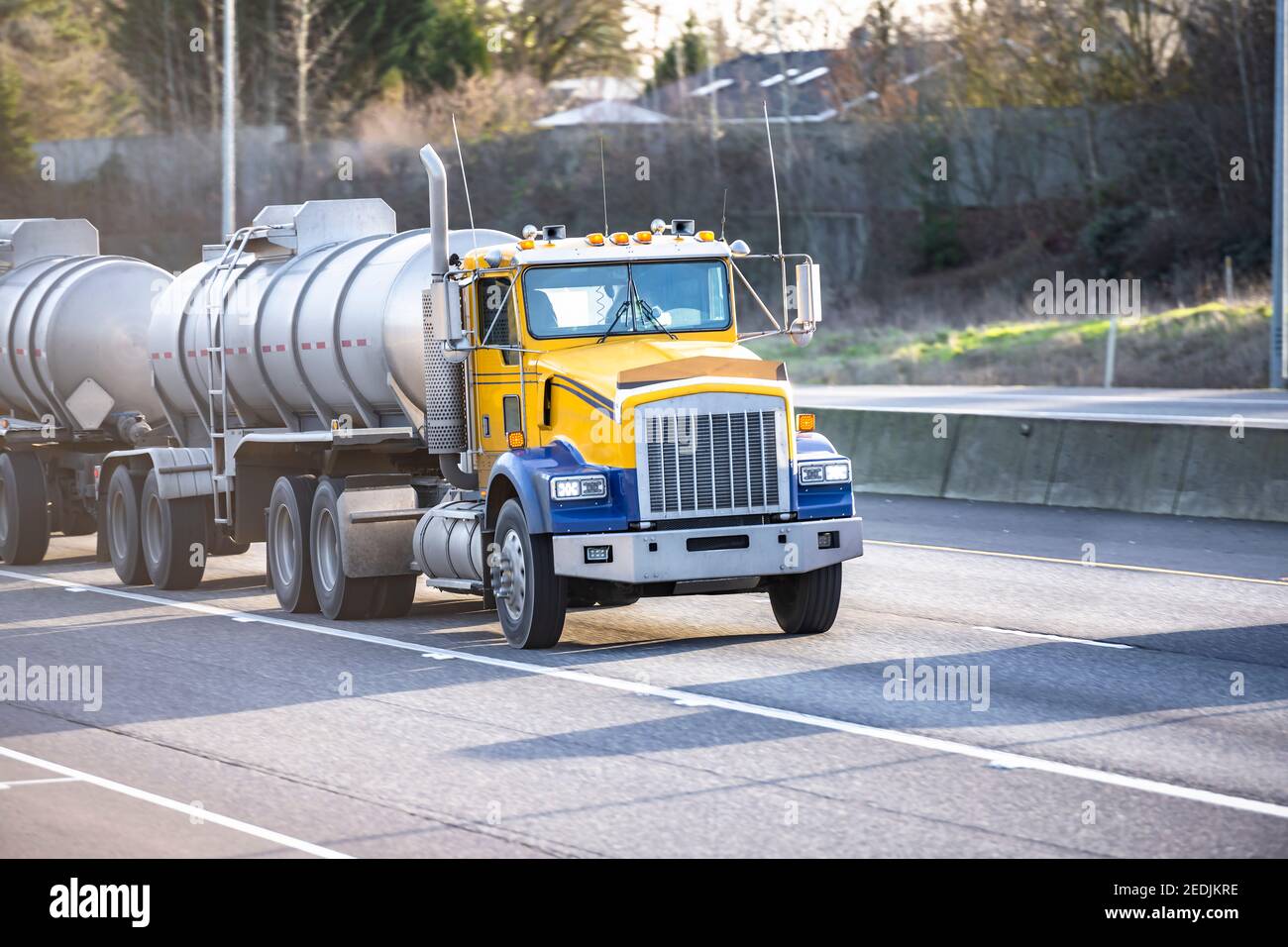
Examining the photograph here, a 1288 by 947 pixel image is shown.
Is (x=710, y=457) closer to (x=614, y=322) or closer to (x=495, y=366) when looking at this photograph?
(x=614, y=322)

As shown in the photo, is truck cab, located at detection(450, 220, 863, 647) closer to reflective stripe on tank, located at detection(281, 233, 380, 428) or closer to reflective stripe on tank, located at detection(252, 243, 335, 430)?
reflective stripe on tank, located at detection(281, 233, 380, 428)

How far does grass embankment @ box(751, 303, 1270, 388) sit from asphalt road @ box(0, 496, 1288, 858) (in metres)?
22.9

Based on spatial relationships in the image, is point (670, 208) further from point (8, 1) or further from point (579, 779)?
point (579, 779)

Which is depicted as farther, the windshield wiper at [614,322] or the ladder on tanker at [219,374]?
the ladder on tanker at [219,374]

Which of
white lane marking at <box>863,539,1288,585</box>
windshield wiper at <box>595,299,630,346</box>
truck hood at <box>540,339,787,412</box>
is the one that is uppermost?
windshield wiper at <box>595,299,630,346</box>

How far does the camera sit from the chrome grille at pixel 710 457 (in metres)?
12.8

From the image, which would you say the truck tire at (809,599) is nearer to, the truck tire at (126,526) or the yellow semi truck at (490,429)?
the yellow semi truck at (490,429)

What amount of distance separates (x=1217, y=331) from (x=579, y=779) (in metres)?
33.8

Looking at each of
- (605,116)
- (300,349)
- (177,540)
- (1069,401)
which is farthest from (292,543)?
(605,116)

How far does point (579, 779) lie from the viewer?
30.3 feet

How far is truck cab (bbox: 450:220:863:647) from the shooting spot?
41.9ft

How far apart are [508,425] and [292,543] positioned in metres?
3.29

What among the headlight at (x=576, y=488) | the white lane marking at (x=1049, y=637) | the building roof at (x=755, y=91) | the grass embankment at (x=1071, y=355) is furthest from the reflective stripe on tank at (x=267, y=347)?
the building roof at (x=755, y=91)

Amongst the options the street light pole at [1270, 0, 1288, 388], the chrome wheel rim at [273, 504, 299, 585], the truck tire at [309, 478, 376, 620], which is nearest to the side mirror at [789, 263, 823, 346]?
the truck tire at [309, 478, 376, 620]
